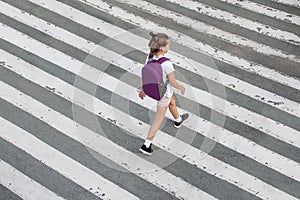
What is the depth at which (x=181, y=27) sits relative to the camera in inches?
366

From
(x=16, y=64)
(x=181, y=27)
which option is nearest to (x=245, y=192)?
(x=181, y=27)

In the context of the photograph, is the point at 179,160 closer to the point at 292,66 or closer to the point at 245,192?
the point at 245,192

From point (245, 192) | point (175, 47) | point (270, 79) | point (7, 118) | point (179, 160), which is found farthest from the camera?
point (175, 47)

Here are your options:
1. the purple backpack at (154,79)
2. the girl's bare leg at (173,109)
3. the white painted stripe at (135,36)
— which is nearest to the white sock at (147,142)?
the girl's bare leg at (173,109)

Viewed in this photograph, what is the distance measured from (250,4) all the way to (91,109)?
13.9ft

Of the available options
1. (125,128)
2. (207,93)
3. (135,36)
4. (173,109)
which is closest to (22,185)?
(125,128)

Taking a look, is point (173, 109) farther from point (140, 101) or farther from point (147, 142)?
point (140, 101)

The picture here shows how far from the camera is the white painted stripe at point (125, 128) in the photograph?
6.61 metres

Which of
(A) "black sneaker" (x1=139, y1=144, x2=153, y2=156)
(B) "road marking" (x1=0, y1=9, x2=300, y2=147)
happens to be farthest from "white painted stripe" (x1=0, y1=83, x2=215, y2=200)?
(B) "road marking" (x1=0, y1=9, x2=300, y2=147)

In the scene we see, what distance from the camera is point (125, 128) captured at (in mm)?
7449

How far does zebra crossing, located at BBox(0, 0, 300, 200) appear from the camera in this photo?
6.69 m

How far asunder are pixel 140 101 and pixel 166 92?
1431 mm

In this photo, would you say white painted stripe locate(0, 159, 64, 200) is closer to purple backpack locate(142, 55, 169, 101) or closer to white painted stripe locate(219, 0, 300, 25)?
purple backpack locate(142, 55, 169, 101)

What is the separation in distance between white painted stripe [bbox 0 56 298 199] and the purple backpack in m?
1.04
